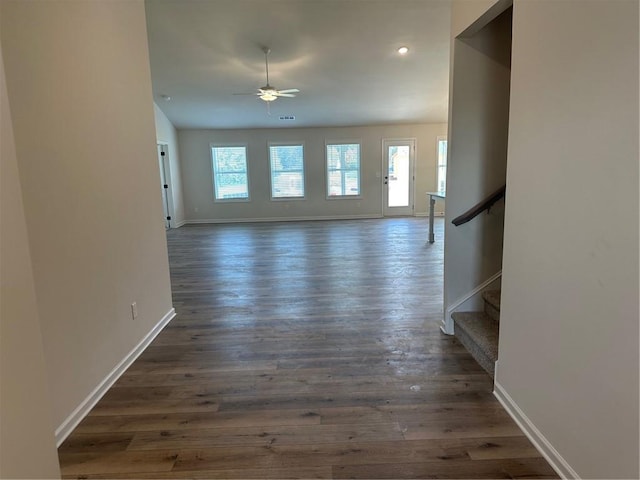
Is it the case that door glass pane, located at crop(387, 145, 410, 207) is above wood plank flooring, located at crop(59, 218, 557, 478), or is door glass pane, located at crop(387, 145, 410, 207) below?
above

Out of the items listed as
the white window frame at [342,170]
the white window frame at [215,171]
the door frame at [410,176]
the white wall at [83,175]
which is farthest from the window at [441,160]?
the white wall at [83,175]

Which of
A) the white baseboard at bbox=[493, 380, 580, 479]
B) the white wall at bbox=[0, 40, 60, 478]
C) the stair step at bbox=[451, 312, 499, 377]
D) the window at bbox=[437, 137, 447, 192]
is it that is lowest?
the white baseboard at bbox=[493, 380, 580, 479]

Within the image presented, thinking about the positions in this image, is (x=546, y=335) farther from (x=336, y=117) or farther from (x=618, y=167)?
(x=336, y=117)

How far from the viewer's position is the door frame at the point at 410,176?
9734 millimetres

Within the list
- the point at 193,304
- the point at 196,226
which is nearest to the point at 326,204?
the point at 196,226

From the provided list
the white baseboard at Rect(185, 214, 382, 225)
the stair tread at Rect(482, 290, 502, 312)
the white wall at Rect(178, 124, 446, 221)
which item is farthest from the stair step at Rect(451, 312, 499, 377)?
the white wall at Rect(178, 124, 446, 221)

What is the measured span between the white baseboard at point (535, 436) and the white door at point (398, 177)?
27.0ft

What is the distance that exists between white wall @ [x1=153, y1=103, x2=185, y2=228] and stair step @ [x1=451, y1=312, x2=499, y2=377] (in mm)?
7829

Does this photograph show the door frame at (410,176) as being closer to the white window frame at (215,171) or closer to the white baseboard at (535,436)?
the white window frame at (215,171)

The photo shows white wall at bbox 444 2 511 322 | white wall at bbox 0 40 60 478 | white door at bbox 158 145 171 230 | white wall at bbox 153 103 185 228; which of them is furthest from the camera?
white door at bbox 158 145 171 230

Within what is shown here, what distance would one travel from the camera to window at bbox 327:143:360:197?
9.85 metres

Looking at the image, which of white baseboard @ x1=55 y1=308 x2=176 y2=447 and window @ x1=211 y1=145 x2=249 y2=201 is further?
window @ x1=211 y1=145 x2=249 y2=201

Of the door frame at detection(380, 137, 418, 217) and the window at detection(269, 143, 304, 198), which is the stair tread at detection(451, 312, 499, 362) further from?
the window at detection(269, 143, 304, 198)

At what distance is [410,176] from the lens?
9945 millimetres
